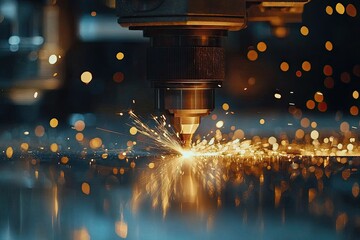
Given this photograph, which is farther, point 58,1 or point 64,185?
point 58,1

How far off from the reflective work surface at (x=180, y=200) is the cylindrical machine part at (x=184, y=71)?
0.23 ft

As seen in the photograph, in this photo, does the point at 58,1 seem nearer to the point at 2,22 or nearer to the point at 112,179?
the point at 2,22

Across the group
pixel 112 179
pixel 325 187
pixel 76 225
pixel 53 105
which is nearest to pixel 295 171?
pixel 325 187

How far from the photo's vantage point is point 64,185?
904 mm

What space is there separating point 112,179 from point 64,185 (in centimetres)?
6

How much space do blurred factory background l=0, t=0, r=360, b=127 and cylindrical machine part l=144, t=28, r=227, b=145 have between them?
0.34 m

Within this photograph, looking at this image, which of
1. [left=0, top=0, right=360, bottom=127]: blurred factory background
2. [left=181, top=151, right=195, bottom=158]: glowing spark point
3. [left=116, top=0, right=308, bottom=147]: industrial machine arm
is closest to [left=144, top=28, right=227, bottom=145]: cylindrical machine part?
[left=116, top=0, right=308, bottom=147]: industrial machine arm

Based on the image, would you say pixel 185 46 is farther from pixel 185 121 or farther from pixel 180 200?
pixel 180 200

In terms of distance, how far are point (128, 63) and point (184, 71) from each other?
0.37 metres

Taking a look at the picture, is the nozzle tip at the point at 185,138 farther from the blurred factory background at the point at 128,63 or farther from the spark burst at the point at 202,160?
the blurred factory background at the point at 128,63

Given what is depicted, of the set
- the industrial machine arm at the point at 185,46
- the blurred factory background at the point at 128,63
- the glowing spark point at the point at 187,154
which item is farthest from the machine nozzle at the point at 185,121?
the blurred factory background at the point at 128,63

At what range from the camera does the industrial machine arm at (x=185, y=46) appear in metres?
0.89

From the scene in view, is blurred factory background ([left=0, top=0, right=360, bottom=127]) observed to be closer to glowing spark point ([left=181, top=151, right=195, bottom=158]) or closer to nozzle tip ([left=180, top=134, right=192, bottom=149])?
glowing spark point ([left=181, top=151, right=195, bottom=158])

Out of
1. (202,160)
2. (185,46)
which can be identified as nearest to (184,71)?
(185,46)
